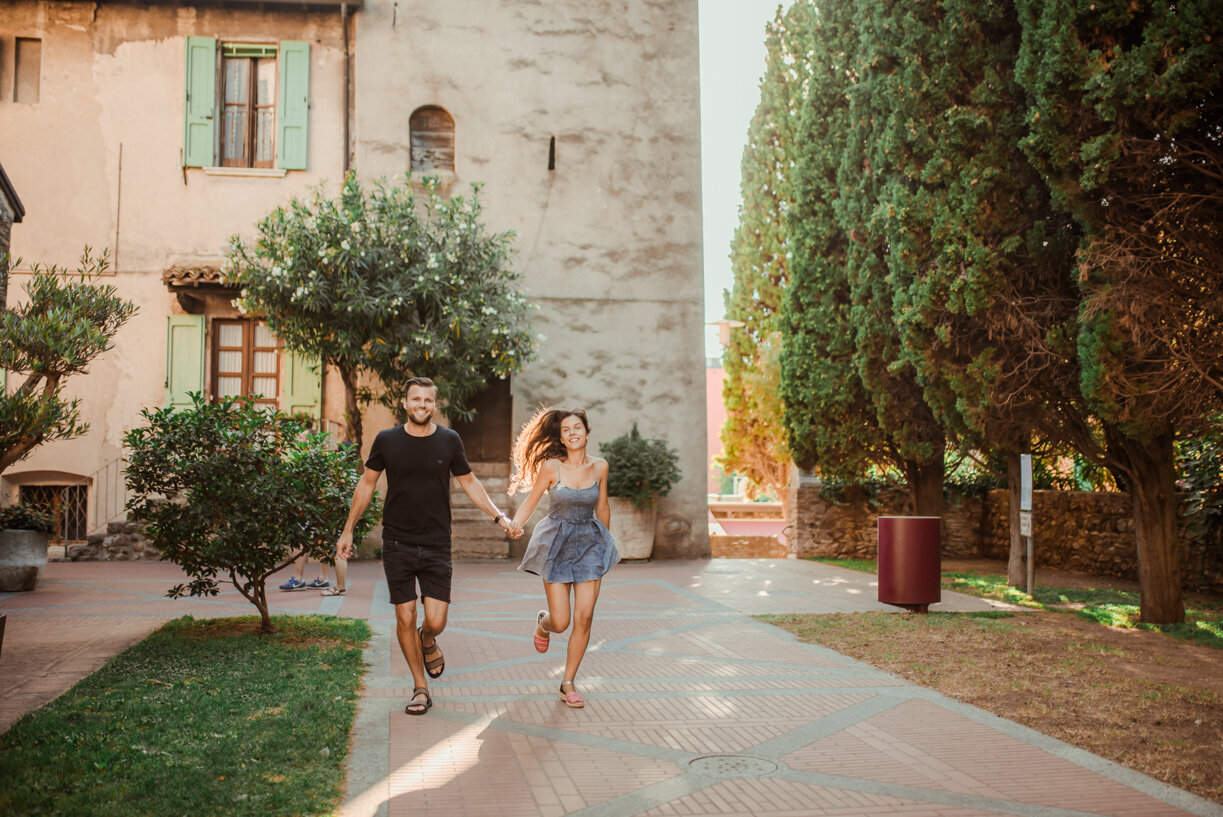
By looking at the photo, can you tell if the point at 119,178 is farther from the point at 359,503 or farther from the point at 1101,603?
the point at 1101,603

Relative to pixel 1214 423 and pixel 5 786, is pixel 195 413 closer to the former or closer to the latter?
pixel 5 786

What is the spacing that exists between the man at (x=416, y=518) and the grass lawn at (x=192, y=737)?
0.63 metres

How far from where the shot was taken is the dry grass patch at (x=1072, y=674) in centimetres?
540

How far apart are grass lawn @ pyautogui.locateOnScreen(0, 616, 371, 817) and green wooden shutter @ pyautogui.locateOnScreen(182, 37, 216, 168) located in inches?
423

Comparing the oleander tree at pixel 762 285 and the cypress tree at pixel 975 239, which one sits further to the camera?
the oleander tree at pixel 762 285

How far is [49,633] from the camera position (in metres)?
8.47

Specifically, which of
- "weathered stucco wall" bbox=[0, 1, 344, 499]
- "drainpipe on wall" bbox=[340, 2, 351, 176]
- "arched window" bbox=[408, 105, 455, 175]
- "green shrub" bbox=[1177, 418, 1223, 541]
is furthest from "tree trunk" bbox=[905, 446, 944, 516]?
"weathered stucco wall" bbox=[0, 1, 344, 499]

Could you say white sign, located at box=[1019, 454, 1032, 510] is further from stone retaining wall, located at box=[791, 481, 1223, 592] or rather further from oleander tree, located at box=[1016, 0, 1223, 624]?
stone retaining wall, located at box=[791, 481, 1223, 592]

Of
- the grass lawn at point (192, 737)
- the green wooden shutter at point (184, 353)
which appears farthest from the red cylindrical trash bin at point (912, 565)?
the green wooden shutter at point (184, 353)

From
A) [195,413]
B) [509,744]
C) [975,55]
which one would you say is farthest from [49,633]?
[975,55]

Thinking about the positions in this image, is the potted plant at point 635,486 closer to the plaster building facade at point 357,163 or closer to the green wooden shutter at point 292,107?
the plaster building facade at point 357,163

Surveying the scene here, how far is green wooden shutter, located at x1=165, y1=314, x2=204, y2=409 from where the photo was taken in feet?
51.4

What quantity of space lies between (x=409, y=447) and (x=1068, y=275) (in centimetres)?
794

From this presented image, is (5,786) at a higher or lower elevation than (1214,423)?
lower
